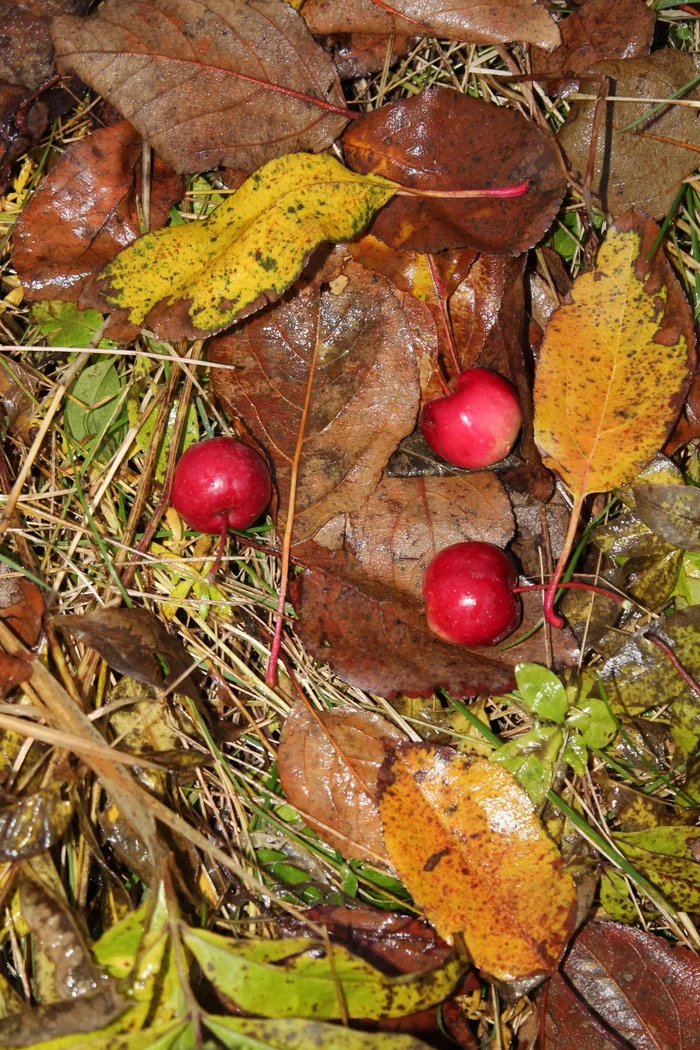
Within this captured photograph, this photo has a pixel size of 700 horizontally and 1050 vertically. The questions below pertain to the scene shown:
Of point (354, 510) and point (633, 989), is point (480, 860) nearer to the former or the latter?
point (633, 989)

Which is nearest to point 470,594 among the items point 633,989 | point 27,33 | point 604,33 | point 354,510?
point 354,510

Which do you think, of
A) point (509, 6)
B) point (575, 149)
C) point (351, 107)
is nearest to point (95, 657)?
point (351, 107)

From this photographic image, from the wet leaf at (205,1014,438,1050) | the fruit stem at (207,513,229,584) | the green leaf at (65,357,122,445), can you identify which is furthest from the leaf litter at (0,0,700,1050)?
the wet leaf at (205,1014,438,1050)

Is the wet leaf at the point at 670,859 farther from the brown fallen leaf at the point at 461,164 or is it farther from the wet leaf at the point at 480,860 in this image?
the brown fallen leaf at the point at 461,164

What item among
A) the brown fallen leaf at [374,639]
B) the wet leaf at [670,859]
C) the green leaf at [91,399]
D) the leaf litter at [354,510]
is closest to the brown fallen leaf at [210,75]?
the leaf litter at [354,510]

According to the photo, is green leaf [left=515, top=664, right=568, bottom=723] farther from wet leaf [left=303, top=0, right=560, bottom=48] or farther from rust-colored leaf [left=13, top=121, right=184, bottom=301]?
wet leaf [left=303, top=0, right=560, bottom=48]

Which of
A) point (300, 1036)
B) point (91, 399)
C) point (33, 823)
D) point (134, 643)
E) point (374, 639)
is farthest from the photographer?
point (91, 399)
